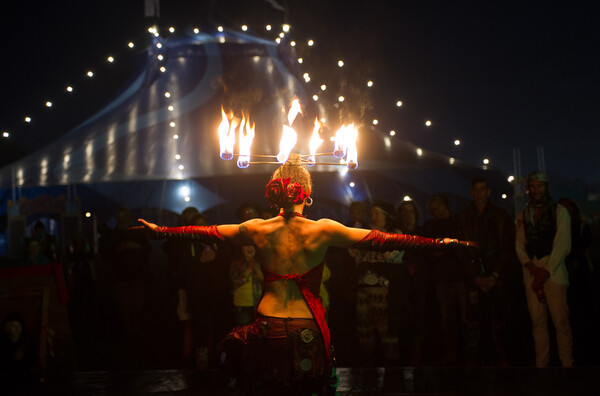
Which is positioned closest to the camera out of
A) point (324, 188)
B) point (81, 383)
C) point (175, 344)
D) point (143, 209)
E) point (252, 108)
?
point (81, 383)

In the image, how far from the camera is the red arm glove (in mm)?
2695

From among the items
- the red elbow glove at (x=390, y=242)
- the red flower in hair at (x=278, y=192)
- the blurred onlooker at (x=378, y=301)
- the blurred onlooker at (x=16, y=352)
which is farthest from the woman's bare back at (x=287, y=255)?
the blurred onlooker at (x=16, y=352)

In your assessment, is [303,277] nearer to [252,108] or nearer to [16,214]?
[252,108]

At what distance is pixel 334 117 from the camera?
1292 cm

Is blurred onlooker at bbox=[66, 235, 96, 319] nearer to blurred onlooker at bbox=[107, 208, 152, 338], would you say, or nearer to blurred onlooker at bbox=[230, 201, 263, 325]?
blurred onlooker at bbox=[107, 208, 152, 338]

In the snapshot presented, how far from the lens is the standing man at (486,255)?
4512 millimetres

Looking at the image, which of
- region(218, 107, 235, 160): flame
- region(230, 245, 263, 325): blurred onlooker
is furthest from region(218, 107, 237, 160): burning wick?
region(230, 245, 263, 325): blurred onlooker

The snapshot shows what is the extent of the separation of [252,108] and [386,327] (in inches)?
391

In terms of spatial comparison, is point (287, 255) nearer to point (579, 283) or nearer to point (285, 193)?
point (285, 193)

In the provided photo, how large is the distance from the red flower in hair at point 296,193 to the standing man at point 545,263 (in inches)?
96.2

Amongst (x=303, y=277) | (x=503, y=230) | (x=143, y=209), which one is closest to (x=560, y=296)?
(x=503, y=230)

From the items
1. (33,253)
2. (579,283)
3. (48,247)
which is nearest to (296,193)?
(579,283)

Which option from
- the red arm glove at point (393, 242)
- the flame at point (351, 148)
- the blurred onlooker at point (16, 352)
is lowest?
the blurred onlooker at point (16, 352)

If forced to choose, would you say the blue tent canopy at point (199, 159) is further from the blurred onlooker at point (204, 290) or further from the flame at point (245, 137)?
the flame at point (245, 137)
